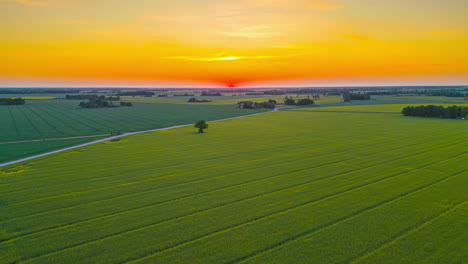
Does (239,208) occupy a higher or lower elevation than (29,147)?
lower

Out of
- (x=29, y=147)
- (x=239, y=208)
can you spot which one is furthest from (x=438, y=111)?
(x=29, y=147)

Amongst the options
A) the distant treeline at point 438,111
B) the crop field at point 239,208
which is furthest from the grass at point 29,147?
the distant treeline at point 438,111

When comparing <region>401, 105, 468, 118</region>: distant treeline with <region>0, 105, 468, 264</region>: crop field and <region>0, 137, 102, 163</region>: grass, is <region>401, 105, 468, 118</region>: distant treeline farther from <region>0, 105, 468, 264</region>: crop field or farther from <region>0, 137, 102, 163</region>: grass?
<region>0, 137, 102, 163</region>: grass

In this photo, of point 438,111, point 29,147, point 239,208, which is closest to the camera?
point 239,208

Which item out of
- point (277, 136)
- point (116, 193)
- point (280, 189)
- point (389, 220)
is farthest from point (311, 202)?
point (277, 136)

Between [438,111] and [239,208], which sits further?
[438,111]

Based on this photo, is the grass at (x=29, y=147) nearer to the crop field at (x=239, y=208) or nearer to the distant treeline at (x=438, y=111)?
the crop field at (x=239, y=208)

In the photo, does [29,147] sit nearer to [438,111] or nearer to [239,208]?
[239,208]
